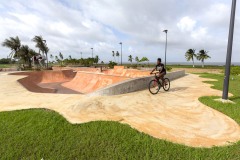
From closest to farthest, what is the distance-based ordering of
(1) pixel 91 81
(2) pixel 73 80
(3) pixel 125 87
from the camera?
(3) pixel 125 87 → (1) pixel 91 81 → (2) pixel 73 80

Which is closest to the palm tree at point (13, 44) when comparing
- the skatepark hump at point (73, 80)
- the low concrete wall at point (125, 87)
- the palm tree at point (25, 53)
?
the palm tree at point (25, 53)

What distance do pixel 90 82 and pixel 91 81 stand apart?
9.0 inches

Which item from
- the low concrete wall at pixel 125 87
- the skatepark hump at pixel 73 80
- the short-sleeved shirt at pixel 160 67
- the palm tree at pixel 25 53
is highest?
the palm tree at pixel 25 53

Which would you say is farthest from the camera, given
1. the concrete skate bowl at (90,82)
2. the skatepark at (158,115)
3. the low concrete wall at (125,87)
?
the concrete skate bowl at (90,82)

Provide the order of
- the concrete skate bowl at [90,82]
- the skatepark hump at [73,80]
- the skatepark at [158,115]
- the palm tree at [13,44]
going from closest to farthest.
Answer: the skatepark at [158,115], the concrete skate bowl at [90,82], the skatepark hump at [73,80], the palm tree at [13,44]

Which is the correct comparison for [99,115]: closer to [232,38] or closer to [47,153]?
[47,153]

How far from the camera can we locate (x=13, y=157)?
179 inches

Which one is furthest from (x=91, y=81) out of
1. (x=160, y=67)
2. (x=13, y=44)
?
(x=13, y=44)

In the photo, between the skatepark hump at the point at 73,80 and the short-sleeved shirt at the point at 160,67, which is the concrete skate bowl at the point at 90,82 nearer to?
the skatepark hump at the point at 73,80

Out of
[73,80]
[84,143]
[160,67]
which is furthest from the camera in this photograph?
[73,80]

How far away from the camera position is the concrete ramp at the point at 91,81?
18859mm

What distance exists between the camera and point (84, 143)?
4691mm

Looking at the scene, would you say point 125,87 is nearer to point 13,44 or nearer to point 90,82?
point 90,82

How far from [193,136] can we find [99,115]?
11.0ft
